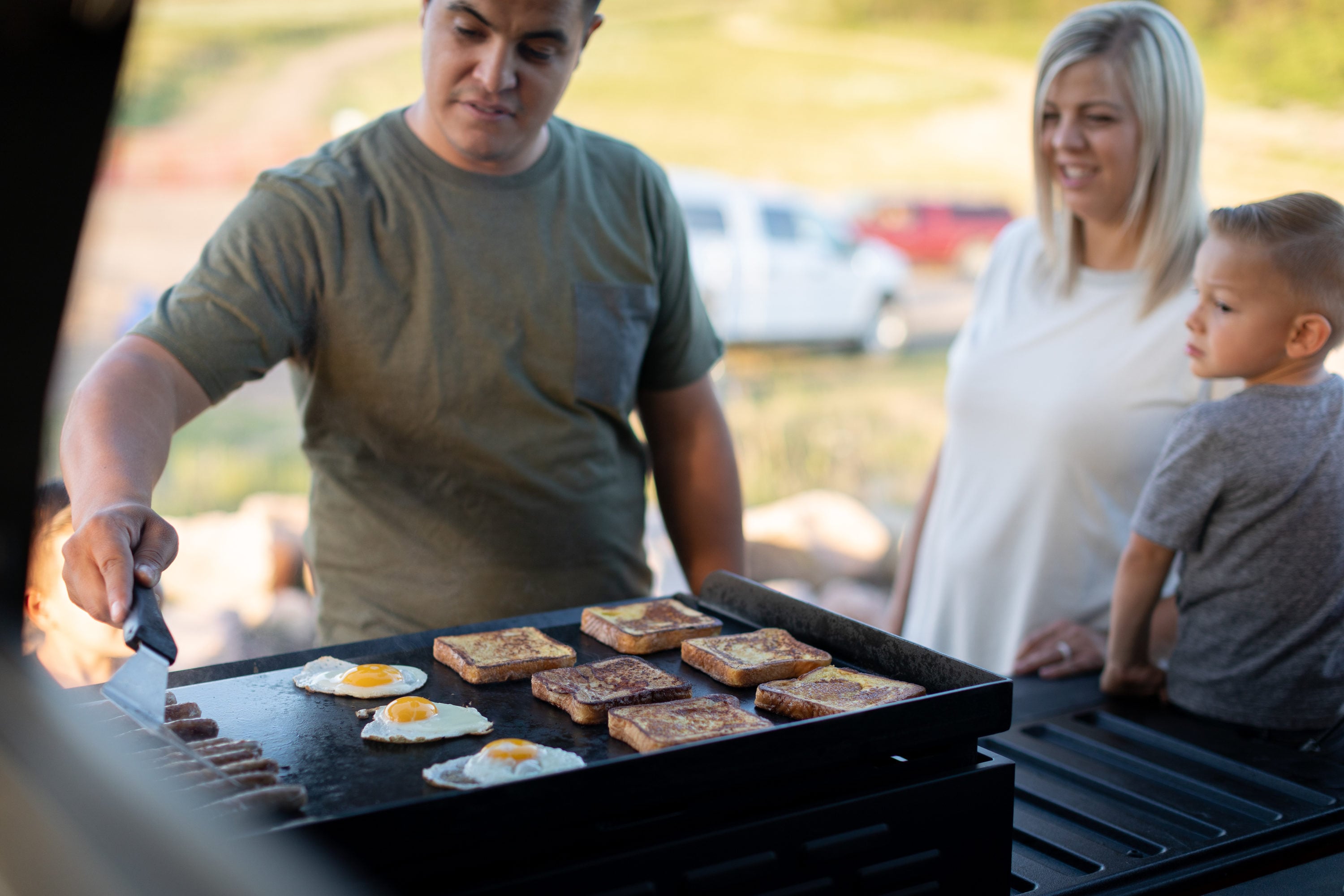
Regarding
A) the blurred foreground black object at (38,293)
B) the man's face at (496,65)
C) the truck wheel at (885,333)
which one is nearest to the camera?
the blurred foreground black object at (38,293)

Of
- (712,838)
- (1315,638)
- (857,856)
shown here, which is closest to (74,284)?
(712,838)

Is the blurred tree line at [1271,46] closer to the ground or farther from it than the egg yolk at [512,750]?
farther from it

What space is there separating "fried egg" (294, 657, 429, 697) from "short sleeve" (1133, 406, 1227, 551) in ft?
3.86

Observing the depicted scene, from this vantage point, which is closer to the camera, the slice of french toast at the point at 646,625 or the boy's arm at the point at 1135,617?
the slice of french toast at the point at 646,625

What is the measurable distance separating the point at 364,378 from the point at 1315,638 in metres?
1.64

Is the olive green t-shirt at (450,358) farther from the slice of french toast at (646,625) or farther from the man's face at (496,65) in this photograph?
the slice of french toast at (646,625)

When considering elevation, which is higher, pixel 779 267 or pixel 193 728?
pixel 779 267

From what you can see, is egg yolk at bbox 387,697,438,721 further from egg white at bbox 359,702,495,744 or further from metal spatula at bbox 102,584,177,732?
metal spatula at bbox 102,584,177,732

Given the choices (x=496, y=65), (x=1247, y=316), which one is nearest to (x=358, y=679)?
(x=496, y=65)

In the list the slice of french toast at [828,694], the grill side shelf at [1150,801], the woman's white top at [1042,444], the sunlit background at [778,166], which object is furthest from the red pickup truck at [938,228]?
the slice of french toast at [828,694]

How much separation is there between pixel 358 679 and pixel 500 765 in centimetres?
32

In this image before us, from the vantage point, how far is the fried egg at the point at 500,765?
1.15 meters

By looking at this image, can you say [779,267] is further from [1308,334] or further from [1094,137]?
[1308,334]

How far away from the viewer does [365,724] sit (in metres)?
1.32
